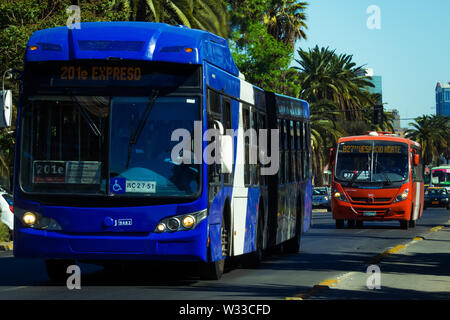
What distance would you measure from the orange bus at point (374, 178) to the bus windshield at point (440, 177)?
61427mm

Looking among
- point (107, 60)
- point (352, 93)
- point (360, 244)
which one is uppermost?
point (352, 93)

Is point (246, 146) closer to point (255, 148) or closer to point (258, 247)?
point (255, 148)

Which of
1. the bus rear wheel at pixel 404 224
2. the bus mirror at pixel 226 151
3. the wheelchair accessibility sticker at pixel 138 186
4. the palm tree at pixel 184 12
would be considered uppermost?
the palm tree at pixel 184 12

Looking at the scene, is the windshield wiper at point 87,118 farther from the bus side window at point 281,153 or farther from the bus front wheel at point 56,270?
the bus side window at point 281,153

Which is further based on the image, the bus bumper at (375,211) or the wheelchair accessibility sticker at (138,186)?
the bus bumper at (375,211)

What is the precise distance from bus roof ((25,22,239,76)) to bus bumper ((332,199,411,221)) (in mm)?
22136

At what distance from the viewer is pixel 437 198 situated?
235 feet

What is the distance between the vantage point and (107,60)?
13672 millimetres

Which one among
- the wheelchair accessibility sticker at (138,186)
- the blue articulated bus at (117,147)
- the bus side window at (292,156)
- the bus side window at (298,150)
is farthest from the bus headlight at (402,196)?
the wheelchair accessibility sticker at (138,186)

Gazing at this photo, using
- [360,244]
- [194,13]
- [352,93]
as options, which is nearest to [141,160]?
[360,244]

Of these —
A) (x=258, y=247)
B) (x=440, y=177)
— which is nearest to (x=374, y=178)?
(x=258, y=247)

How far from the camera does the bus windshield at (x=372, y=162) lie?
116ft

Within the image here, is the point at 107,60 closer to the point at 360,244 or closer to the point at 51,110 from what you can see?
the point at 51,110
